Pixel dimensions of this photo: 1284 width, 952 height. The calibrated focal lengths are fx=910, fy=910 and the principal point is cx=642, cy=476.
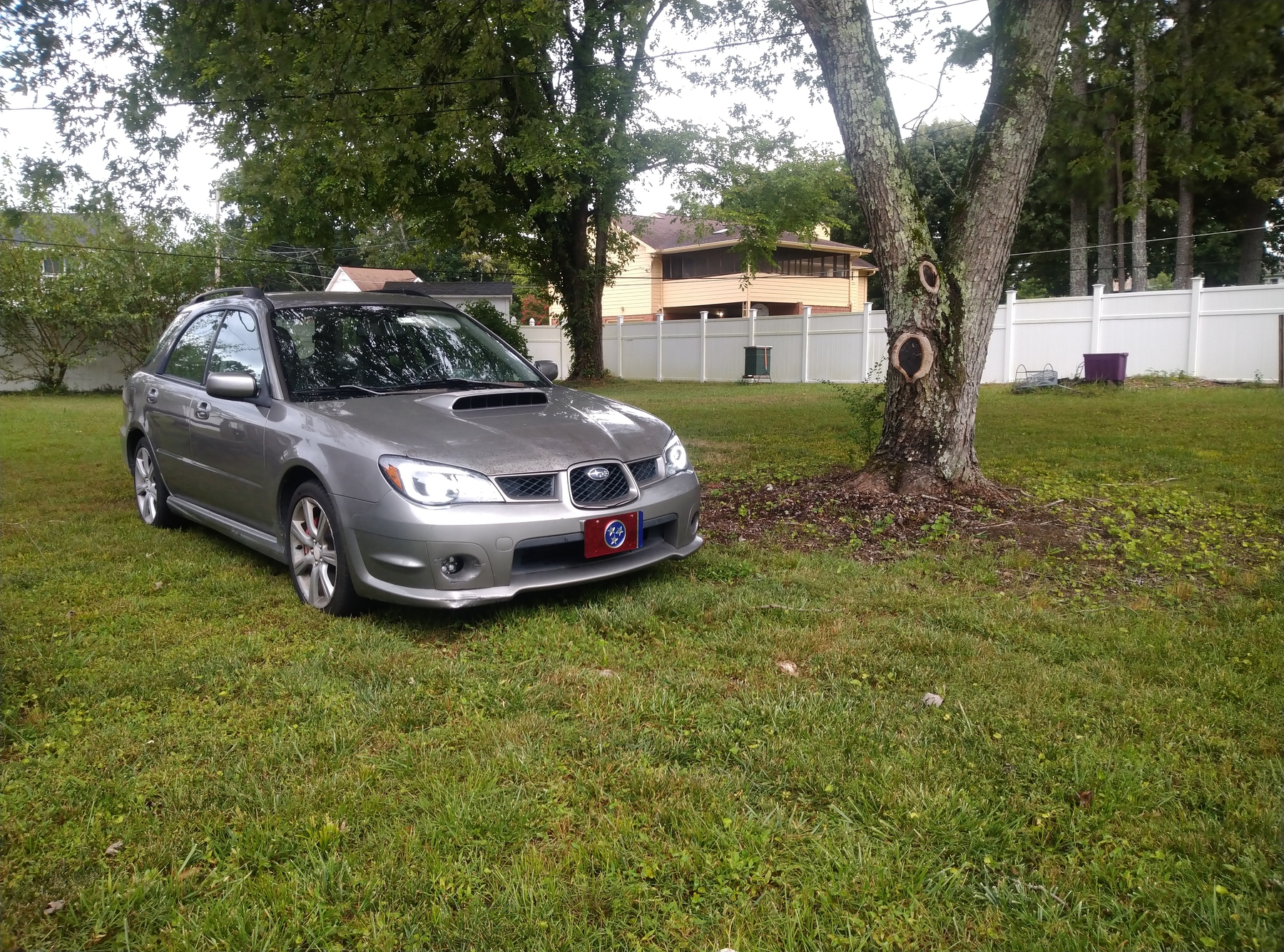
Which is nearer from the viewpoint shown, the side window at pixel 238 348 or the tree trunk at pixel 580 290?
the side window at pixel 238 348

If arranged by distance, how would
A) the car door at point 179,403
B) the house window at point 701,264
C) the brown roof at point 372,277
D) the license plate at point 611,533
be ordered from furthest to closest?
the brown roof at point 372,277 → the house window at point 701,264 → the car door at point 179,403 → the license plate at point 611,533

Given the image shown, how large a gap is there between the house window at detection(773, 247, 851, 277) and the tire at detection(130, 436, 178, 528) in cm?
3195

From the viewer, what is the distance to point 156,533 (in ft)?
20.6

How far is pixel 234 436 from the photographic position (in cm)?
511

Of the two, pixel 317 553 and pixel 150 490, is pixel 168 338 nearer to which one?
pixel 150 490

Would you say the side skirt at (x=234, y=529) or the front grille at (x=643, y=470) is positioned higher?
the front grille at (x=643, y=470)

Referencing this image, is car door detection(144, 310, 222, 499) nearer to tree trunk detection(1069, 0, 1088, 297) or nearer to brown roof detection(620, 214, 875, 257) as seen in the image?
tree trunk detection(1069, 0, 1088, 297)

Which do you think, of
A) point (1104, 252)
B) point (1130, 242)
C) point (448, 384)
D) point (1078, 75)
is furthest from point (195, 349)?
point (1130, 242)

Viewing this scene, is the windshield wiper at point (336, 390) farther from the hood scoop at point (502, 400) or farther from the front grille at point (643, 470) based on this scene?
the front grille at point (643, 470)

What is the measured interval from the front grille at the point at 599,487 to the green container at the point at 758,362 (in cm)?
2105

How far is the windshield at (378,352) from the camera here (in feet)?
16.4

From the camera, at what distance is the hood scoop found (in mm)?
4777

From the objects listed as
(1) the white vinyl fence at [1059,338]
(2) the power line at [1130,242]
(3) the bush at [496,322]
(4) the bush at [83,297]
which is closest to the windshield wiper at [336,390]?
(1) the white vinyl fence at [1059,338]

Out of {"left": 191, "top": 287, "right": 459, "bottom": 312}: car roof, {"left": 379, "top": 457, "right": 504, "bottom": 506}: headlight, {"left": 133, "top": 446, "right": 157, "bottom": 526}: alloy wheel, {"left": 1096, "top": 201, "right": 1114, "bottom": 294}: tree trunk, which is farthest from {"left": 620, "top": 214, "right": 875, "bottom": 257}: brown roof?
{"left": 379, "top": 457, "right": 504, "bottom": 506}: headlight
